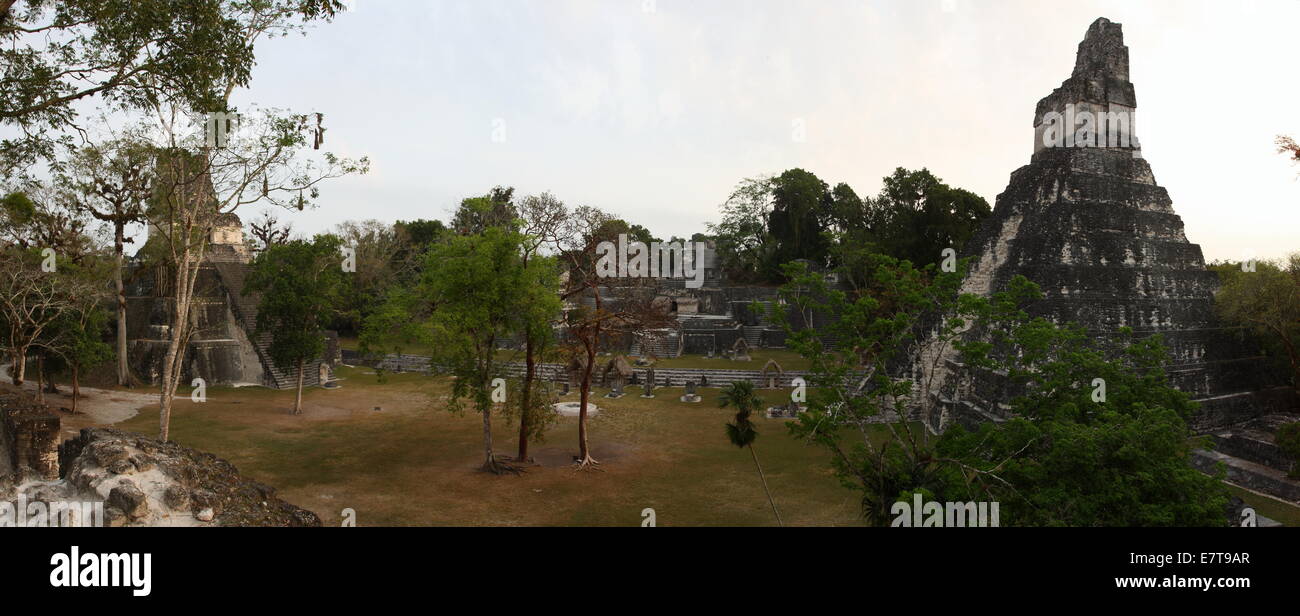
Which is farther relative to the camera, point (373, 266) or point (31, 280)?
point (373, 266)

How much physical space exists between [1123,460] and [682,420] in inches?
617

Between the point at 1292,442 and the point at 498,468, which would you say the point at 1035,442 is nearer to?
the point at 1292,442

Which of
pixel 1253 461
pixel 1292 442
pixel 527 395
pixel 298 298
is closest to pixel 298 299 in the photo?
pixel 298 298

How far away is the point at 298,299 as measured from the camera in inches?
912

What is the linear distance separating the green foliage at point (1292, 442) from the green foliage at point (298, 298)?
28.3 m

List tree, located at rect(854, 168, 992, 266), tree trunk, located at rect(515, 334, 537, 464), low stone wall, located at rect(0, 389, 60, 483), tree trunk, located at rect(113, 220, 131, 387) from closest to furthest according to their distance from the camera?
low stone wall, located at rect(0, 389, 60, 483), tree trunk, located at rect(515, 334, 537, 464), tree trunk, located at rect(113, 220, 131, 387), tree, located at rect(854, 168, 992, 266)

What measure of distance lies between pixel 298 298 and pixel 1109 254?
27233 mm

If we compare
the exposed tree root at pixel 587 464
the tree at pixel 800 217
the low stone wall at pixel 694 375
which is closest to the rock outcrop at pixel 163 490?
the exposed tree root at pixel 587 464

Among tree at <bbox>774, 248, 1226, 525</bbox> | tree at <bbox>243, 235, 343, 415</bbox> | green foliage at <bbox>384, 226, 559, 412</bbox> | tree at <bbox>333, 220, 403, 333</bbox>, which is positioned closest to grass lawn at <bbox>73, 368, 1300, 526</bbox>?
tree at <bbox>243, 235, 343, 415</bbox>

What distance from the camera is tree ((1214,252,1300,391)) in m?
18.9

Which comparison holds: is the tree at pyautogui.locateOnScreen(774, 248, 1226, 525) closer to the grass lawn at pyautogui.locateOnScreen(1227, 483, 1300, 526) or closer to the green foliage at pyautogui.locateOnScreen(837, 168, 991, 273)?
the grass lawn at pyautogui.locateOnScreen(1227, 483, 1300, 526)

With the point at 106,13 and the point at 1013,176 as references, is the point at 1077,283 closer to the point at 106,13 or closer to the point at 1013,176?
the point at 1013,176

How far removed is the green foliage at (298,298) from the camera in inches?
915
